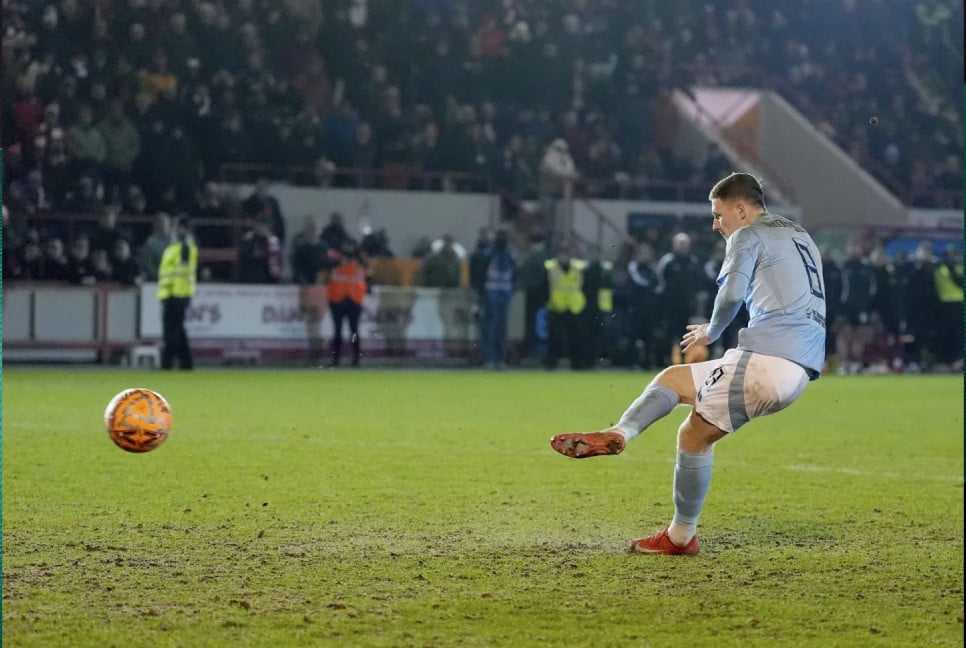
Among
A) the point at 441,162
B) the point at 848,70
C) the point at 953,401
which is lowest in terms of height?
the point at 953,401

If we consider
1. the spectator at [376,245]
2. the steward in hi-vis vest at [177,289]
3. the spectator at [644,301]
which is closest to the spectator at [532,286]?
the spectator at [644,301]

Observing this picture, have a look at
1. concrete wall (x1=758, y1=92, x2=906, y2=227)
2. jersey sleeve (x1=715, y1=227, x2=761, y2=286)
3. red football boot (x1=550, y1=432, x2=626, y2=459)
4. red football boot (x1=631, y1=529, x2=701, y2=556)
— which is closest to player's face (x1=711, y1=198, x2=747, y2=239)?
jersey sleeve (x1=715, y1=227, x2=761, y2=286)

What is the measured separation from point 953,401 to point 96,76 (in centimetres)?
1286

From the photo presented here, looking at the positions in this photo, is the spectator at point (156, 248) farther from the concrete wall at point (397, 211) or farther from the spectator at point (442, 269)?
the spectator at point (442, 269)

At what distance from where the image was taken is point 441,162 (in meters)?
24.5

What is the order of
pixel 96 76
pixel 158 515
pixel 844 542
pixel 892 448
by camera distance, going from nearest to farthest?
pixel 844 542, pixel 158 515, pixel 892 448, pixel 96 76

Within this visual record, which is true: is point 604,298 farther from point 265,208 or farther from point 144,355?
point 144,355

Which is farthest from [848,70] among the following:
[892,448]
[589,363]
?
[892,448]

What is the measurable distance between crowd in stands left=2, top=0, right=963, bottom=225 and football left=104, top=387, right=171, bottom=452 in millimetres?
13541

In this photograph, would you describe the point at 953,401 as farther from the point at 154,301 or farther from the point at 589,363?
the point at 154,301

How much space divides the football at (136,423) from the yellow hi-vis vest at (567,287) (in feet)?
46.6

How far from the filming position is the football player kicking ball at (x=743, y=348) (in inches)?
247

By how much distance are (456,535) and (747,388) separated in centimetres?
161

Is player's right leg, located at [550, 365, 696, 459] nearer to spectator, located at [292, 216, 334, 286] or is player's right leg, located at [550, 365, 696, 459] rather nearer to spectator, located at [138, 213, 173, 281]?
spectator, located at [138, 213, 173, 281]
